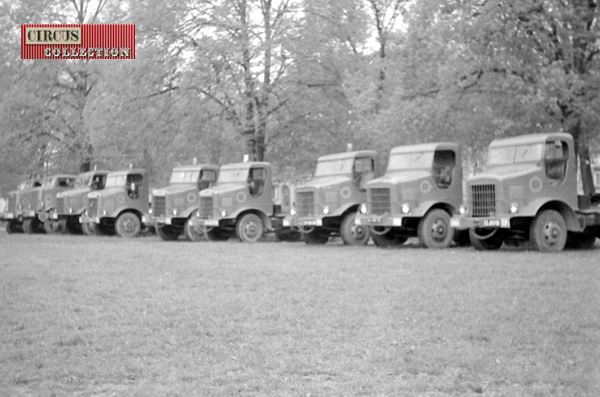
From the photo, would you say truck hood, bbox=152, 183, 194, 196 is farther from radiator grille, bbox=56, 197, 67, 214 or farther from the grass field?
the grass field

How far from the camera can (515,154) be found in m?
18.2

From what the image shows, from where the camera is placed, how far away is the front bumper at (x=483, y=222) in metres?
17.2

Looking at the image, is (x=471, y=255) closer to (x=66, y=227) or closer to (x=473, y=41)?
(x=473, y=41)

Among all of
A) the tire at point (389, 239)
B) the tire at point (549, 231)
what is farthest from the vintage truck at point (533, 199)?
the tire at point (389, 239)

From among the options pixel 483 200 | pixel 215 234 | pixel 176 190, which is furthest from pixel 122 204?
pixel 483 200

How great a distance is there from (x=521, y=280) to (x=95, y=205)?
834 inches

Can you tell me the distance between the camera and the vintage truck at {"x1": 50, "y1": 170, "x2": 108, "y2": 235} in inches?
1294

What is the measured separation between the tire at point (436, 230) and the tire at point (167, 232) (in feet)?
33.4

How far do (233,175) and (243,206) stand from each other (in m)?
1.22

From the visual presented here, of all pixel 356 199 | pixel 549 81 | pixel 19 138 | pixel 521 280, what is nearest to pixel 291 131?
pixel 356 199

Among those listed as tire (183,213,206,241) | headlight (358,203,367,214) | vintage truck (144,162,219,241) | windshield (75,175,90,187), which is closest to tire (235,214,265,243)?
tire (183,213,206,241)

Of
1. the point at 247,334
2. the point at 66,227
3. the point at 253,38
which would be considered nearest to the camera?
the point at 247,334

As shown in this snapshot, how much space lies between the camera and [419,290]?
11305 mm

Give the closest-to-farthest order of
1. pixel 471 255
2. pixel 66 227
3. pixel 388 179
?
pixel 471 255 < pixel 388 179 < pixel 66 227
